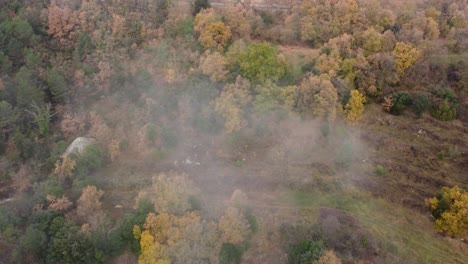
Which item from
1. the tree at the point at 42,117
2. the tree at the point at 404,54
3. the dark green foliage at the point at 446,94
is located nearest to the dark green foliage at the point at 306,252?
the tree at the point at 404,54

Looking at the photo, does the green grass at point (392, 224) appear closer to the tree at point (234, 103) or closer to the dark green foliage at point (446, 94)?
the tree at point (234, 103)

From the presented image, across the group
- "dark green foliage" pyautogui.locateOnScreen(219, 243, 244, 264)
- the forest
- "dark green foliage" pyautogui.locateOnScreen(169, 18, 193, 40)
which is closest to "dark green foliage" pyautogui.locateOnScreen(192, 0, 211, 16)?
the forest

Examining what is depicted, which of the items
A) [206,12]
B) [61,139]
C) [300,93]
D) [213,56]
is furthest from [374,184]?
[61,139]

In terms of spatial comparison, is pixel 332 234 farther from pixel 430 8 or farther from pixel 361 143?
pixel 430 8

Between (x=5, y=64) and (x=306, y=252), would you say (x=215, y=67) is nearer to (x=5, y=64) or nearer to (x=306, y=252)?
(x=306, y=252)

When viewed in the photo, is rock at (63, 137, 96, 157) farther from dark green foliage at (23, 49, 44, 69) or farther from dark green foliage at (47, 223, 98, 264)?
dark green foliage at (23, 49, 44, 69)

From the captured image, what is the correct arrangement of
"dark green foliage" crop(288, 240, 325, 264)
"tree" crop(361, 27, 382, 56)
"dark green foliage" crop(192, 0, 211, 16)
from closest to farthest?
1. "dark green foliage" crop(288, 240, 325, 264)
2. "tree" crop(361, 27, 382, 56)
3. "dark green foliage" crop(192, 0, 211, 16)

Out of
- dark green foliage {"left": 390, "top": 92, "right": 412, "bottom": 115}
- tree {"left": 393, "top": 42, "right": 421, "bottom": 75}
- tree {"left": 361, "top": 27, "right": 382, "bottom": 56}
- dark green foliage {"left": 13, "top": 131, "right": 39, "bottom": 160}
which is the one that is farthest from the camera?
tree {"left": 361, "top": 27, "right": 382, "bottom": 56}
